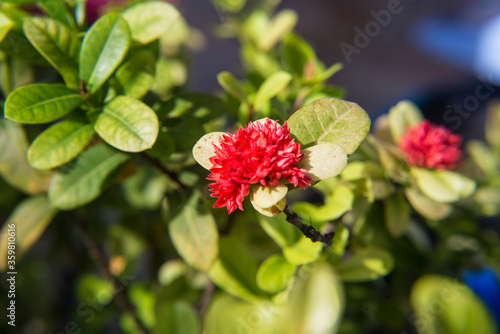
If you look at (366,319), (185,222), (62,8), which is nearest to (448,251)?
(366,319)

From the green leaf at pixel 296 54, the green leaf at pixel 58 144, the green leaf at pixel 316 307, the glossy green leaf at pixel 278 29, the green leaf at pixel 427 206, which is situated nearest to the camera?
the green leaf at pixel 316 307

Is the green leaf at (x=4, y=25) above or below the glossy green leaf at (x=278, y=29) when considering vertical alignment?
above

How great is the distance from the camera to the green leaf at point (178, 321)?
21.2 inches

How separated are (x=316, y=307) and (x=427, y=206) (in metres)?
0.30

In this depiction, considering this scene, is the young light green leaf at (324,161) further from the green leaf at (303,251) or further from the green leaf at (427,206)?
the green leaf at (427,206)

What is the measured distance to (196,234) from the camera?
1.77ft

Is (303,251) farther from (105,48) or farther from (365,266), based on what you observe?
(105,48)

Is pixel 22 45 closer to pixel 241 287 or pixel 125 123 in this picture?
pixel 125 123

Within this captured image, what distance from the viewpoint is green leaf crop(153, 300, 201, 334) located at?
539 millimetres

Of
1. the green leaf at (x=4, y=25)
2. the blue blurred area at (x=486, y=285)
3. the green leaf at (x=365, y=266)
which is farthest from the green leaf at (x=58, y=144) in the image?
the blue blurred area at (x=486, y=285)

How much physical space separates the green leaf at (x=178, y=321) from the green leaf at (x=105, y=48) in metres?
0.32

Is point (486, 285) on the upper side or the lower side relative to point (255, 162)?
lower

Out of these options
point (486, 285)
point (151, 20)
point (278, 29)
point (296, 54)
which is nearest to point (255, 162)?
point (151, 20)

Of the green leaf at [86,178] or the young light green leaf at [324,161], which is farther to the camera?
the green leaf at [86,178]
